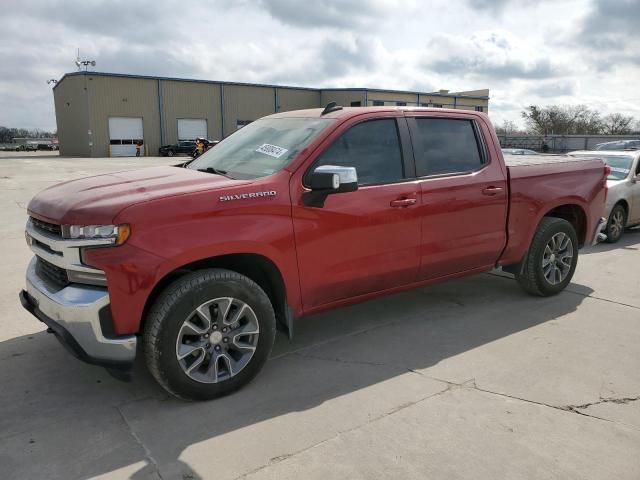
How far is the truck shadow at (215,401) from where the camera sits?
2863 millimetres

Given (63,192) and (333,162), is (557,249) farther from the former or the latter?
(63,192)

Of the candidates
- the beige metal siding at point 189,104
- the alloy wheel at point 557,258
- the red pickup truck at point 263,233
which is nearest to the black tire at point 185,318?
the red pickup truck at point 263,233

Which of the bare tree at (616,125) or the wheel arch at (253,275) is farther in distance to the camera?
the bare tree at (616,125)

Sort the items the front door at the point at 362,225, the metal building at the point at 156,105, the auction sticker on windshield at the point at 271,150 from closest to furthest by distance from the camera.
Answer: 1. the front door at the point at 362,225
2. the auction sticker on windshield at the point at 271,150
3. the metal building at the point at 156,105

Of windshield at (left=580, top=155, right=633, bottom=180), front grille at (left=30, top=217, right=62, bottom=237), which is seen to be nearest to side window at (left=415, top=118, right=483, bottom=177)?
front grille at (left=30, top=217, right=62, bottom=237)

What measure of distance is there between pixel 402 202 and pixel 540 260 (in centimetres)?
203

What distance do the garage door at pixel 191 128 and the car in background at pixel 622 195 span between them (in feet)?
140

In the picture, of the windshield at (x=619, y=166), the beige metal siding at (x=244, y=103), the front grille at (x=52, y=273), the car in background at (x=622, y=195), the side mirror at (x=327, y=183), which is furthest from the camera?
the beige metal siding at (x=244, y=103)

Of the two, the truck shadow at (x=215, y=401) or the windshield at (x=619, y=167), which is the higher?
the windshield at (x=619, y=167)

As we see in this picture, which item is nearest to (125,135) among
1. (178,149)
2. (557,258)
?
(178,149)

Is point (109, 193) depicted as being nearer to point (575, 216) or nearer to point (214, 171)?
point (214, 171)

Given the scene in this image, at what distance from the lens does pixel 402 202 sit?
4.15 metres

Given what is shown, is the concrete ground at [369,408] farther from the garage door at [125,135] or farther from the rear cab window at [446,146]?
the garage door at [125,135]

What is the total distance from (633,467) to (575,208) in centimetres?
350
